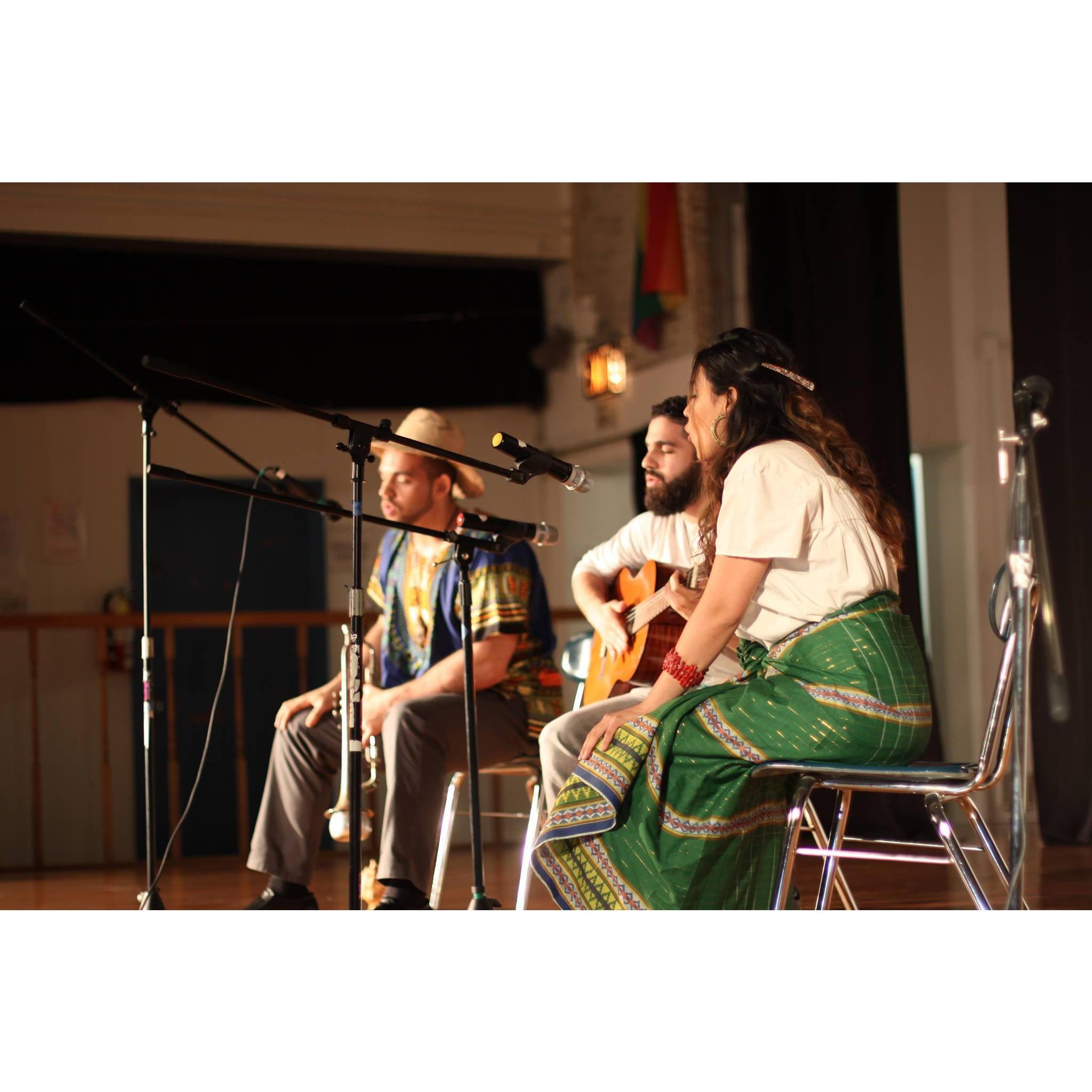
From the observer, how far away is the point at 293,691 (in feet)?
20.6

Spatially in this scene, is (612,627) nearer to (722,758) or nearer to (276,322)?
(722,758)

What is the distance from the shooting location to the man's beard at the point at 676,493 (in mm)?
3031

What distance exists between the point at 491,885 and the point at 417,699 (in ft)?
4.33

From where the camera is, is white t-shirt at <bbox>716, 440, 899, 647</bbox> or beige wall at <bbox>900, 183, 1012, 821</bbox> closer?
white t-shirt at <bbox>716, 440, 899, 647</bbox>

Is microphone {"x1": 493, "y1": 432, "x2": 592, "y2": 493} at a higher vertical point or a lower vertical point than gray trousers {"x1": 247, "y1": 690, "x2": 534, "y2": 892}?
higher

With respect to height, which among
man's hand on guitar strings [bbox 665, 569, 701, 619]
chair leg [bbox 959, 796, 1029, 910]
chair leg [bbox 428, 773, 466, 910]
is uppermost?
man's hand on guitar strings [bbox 665, 569, 701, 619]

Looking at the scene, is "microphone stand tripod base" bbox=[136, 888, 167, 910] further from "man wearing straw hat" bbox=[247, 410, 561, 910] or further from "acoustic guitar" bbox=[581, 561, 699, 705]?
"acoustic guitar" bbox=[581, 561, 699, 705]

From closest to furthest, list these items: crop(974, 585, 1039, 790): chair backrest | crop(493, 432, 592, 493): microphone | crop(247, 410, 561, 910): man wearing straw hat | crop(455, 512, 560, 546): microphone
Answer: crop(974, 585, 1039, 790): chair backrest → crop(493, 432, 592, 493): microphone → crop(455, 512, 560, 546): microphone → crop(247, 410, 561, 910): man wearing straw hat

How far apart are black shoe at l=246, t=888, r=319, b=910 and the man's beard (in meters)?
1.17

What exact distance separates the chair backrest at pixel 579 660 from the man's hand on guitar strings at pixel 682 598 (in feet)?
1.28

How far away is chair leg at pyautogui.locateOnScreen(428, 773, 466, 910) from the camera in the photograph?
2.84m

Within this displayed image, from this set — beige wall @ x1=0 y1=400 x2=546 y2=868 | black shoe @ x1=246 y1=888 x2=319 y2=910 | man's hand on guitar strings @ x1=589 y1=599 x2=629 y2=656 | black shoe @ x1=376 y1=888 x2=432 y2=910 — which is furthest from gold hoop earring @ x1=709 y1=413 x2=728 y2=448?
beige wall @ x1=0 y1=400 x2=546 y2=868
